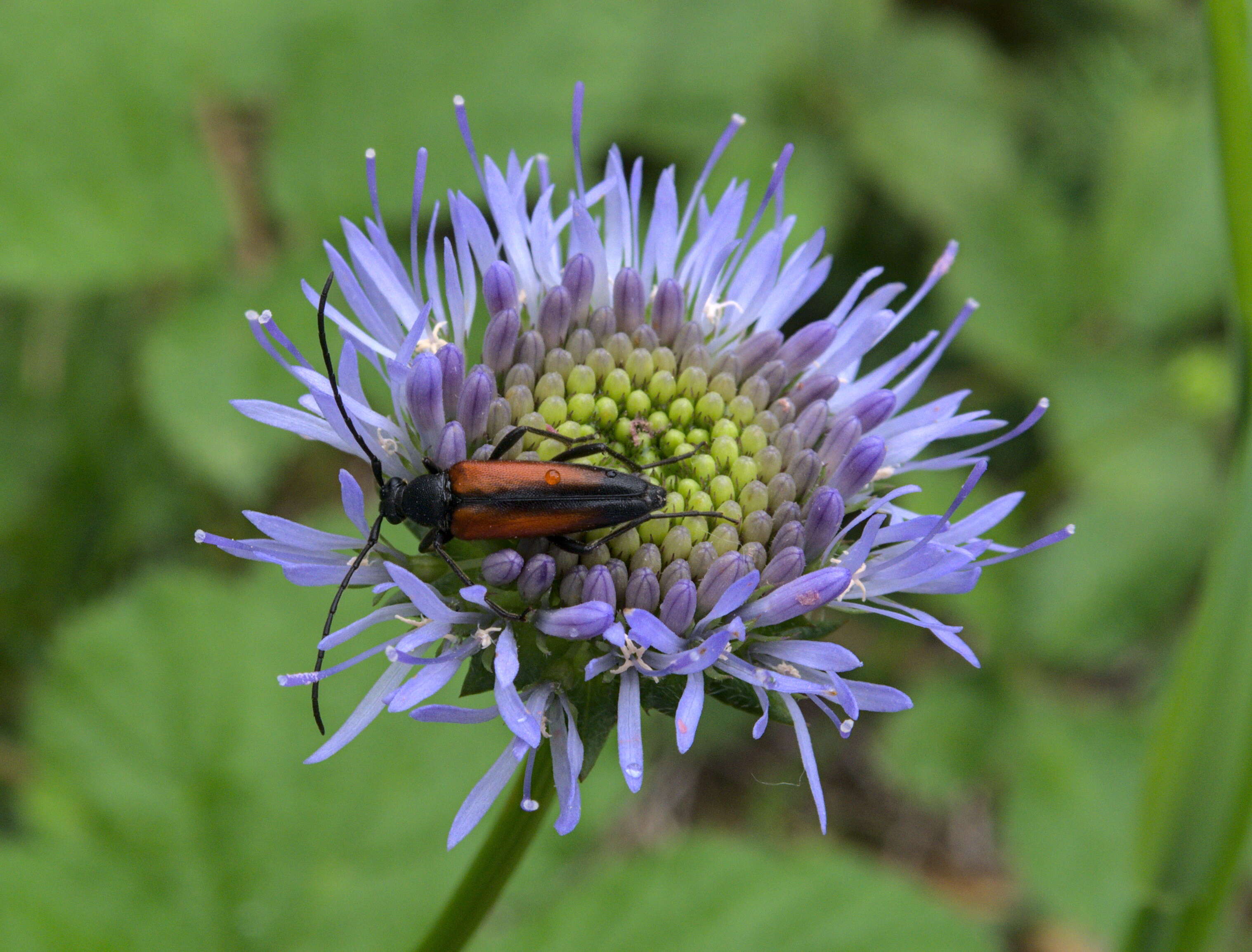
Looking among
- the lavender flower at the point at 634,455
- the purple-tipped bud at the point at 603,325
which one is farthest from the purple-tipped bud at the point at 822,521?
the purple-tipped bud at the point at 603,325

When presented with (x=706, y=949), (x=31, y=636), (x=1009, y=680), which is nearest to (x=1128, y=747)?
(x=1009, y=680)

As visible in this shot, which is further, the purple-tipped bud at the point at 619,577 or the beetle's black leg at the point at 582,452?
the beetle's black leg at the point at 582,452

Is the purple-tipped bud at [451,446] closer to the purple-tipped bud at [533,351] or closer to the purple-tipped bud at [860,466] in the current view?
the purple-tipped bud at [533,351]

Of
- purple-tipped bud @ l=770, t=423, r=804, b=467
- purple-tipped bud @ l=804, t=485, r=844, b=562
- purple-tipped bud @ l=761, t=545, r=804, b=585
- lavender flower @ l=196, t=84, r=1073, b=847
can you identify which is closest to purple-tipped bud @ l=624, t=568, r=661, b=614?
lavender flower @ l=196, t=84, r=1073, b=847

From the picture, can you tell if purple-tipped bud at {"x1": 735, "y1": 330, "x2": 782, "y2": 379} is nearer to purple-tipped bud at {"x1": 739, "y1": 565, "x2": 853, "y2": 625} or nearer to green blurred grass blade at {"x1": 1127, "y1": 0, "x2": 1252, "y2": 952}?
purple-tipped bud at {"x1": 739, "y1": 565, "x2": 853, "y2": 625}

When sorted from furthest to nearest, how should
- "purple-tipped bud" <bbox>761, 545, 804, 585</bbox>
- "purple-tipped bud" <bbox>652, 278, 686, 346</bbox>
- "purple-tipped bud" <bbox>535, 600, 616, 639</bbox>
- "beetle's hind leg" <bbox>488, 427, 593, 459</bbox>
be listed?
"purple-tipped bud" <bbox>652, 278, 686, 346</bbox> → "beetle's hind leg" <bbox>488, 427, 593, 459</bbox> → "purple-tipped bud" <bbox>761, 545, 804, 585</bbox> → "purple-tipped bud" <bbox>535, 600, 616, 639</bbox>

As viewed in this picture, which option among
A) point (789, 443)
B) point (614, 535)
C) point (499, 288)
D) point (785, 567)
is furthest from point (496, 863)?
point (499, 288)

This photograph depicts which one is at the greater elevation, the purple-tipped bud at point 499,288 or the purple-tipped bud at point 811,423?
the purple-tipped bud at point 499,288

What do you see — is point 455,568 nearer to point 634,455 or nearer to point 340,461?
point 634,455
